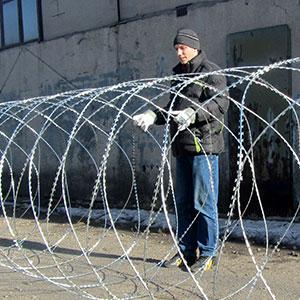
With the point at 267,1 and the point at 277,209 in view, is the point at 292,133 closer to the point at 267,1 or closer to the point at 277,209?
the point at 277,209

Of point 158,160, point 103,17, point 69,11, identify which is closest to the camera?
point 158,160

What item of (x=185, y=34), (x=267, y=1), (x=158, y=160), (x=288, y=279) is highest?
(x=267, y=1)

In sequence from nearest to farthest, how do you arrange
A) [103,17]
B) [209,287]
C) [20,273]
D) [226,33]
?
1. [209,287]
2. [20,273]
3. [226,33]
4. [103,17]

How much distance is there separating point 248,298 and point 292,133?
3.57 m

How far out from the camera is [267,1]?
799 cm

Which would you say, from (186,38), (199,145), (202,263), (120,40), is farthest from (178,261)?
(120,40)

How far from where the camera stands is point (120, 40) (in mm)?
10047

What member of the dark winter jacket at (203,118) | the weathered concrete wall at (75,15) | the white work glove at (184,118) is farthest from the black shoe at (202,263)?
the weathered concrete wall at (75,15)

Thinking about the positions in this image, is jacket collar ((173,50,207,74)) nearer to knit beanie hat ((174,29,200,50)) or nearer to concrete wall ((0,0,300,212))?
knit beanie hat ((174,29,200,50))

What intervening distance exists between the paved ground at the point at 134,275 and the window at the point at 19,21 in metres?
5.96

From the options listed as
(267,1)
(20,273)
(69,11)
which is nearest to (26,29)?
(69,11)

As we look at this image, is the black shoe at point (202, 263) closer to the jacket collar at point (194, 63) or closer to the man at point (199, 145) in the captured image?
the man at point (199, 145)

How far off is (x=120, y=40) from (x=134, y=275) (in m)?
5.35

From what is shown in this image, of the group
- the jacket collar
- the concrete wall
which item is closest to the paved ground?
the jacket collar
